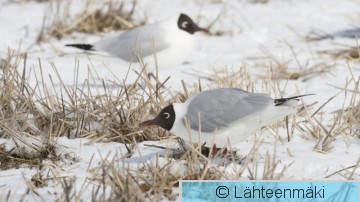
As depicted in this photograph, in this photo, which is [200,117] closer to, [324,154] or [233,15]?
[324,154]

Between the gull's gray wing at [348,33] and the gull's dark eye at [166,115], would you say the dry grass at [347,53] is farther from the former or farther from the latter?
the gull's dark eye at [166,115]

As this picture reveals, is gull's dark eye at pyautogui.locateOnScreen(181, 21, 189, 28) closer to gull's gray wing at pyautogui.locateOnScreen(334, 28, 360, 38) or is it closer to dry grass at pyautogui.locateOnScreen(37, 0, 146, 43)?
dry grass at pyautogui.locateOnScreen(37, 0, 146, 43)

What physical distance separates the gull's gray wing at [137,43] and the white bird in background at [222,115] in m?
2.26

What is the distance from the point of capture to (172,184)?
9.06 ft

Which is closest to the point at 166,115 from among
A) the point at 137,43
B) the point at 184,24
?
the point at 137,43

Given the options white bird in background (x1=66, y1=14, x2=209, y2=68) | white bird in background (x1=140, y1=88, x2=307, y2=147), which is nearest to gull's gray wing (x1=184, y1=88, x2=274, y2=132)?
white bird in background (x1=140, y1=88, x2=307, y2=147)

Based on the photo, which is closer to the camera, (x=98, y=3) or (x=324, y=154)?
(x=324, y=154)

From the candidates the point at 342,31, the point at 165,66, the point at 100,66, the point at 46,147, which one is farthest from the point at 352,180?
the point at 342,31

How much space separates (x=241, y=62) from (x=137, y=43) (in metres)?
0.97

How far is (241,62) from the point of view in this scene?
19.4 ft

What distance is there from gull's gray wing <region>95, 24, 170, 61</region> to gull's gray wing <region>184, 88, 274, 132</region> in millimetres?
2275

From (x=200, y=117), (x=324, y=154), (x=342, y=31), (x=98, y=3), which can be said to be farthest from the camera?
(x=98, y=3)

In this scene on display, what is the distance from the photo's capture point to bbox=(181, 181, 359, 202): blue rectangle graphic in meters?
2.70

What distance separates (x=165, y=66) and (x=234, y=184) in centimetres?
294
